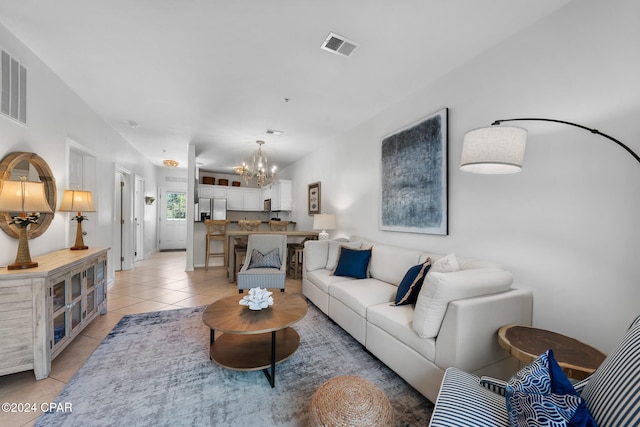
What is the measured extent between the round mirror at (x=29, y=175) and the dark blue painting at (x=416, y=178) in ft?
12.5

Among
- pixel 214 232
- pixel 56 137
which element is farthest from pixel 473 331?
pixel 214 232

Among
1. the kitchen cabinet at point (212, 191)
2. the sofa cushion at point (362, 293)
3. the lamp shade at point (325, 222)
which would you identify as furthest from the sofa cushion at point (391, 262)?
the kitchen cabinet at point (212, 191)

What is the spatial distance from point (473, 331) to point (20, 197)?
11.3ft

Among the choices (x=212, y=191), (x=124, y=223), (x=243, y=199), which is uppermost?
(x=212, y=191)

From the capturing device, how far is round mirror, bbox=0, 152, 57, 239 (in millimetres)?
2197

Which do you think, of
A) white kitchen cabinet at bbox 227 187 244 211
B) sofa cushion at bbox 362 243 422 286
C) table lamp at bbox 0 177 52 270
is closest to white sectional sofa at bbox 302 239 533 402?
sofa cushion at bbox 362 243 422 286

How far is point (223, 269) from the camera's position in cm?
585

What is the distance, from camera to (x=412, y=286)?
2.21m

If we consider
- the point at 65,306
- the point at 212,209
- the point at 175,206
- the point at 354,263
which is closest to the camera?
the point at 65,306

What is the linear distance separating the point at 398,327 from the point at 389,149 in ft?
7.64

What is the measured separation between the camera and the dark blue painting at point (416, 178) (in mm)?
2736

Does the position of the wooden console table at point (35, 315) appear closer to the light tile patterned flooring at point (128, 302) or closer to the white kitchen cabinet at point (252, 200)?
the light tile patterned flooring at point (128, 302)

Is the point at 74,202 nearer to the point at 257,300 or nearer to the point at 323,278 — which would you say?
the point at 257,300

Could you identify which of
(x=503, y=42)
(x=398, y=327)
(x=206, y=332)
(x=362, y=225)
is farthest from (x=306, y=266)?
(x=503, y=42)
